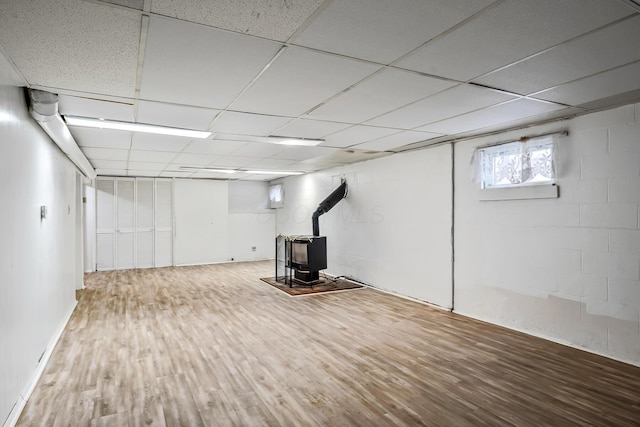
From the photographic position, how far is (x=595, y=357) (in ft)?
10.8

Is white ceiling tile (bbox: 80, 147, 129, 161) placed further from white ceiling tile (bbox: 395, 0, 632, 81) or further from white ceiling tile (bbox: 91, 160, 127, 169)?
white ceiling tile (bbox: 395, 0, 632, 81)

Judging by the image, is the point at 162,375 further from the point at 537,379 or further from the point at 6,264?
the point at 537,379

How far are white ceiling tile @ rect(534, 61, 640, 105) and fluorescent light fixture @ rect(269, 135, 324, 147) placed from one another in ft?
8.18

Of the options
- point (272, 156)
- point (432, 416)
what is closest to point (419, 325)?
point (432, 416)

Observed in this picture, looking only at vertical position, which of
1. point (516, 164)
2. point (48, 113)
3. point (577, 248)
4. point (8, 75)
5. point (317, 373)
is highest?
point (8, 75)

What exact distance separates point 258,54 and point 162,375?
8.62 feet

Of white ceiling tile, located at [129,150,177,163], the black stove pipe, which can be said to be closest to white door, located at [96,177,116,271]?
white ceiling tile, located at [129,150,177,163]

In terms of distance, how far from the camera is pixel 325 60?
2176 millimetres

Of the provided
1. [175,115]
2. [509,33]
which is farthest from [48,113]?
[509,33]

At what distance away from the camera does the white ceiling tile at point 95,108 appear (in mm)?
2930

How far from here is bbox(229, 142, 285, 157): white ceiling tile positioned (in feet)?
16.0

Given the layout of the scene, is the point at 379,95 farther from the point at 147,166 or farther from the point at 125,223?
the point at 125,223

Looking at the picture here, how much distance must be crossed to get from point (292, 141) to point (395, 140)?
4.35ft

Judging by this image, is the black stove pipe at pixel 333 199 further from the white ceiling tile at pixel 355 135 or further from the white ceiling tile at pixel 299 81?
the white ceiling tile at pixel 299 81
